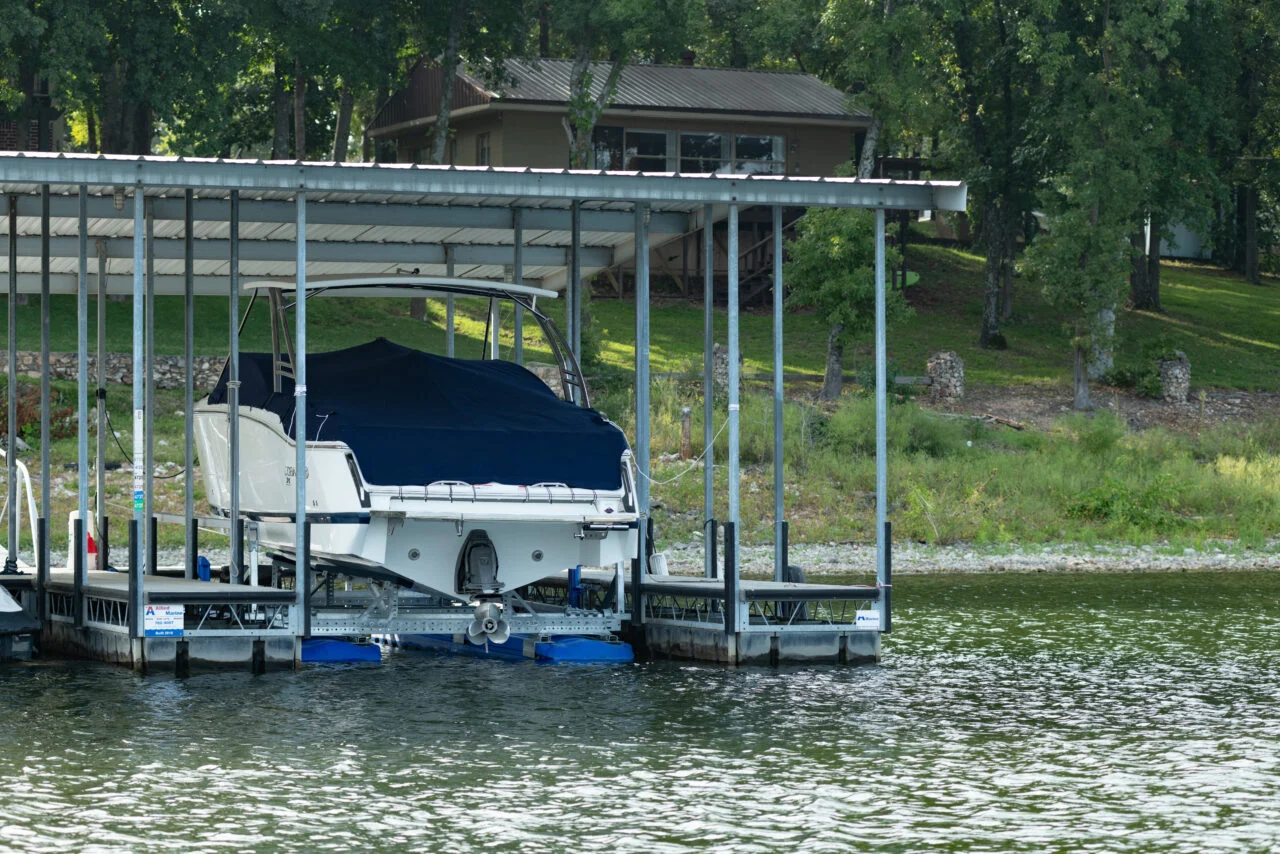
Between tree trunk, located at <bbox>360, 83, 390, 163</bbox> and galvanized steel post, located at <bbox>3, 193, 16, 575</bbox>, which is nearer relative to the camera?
galvanized steel post, located at <bbox>3, 193, 16, 575</bbox>

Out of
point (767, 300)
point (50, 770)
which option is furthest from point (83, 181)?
point (767, 300)

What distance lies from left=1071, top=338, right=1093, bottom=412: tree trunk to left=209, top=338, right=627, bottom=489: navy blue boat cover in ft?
80.1

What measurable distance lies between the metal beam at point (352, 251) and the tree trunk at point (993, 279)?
87.5 ft

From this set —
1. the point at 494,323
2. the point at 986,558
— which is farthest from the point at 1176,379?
the point at 494,323

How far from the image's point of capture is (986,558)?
92.6 ft

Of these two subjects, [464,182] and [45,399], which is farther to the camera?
[45,399]

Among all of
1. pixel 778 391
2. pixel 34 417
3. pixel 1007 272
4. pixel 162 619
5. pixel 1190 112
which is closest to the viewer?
pixel 162 619

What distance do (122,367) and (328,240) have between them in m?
16.0

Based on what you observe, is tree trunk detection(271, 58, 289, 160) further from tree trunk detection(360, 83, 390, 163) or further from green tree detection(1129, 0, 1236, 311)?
green tree detection(1129, 0, 1236, 311)

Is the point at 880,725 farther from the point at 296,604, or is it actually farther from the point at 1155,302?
the point at 1155,302

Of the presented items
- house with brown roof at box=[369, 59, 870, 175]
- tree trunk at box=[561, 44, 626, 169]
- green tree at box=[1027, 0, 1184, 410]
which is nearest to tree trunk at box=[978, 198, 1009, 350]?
green tree at box=[1027, 0, 1184, 410]

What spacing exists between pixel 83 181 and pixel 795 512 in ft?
54.8

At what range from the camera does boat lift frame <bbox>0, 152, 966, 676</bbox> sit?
50.2ft

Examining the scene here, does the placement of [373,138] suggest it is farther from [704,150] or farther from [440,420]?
[440,420]
